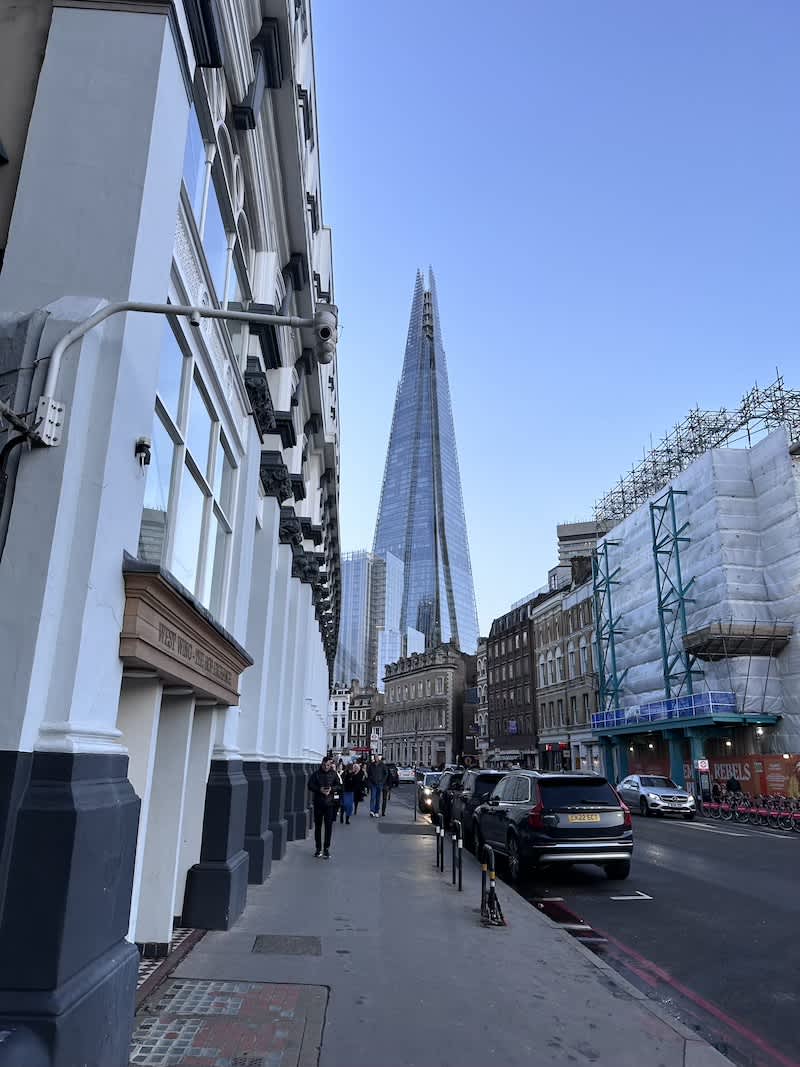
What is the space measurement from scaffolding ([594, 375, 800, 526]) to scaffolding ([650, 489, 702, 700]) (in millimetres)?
3951

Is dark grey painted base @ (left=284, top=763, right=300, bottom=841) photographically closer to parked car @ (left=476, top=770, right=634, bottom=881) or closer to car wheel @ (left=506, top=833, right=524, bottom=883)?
car wheel @ (left=506, top=833, right=524, bottom=883)

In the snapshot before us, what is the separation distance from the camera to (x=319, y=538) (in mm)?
21062

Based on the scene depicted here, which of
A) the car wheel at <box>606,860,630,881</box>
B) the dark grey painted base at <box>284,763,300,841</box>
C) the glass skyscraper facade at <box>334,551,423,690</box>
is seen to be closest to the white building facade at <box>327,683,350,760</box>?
the glass skyscraper facade at <box>334,551,423,690</box>

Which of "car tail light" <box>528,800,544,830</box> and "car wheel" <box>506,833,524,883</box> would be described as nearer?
"car tail light" <box>528,800,544,830</box>

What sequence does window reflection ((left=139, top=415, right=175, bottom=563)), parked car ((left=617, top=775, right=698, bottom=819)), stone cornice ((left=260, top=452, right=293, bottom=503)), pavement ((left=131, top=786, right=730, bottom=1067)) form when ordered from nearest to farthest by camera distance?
pavement ((left=131, top=786, right=730, bottom=1067)) → window reflection ((left=139, top=415, right=175, bottom=563)) → stone cornice ((left=260, top=452, right=293, bottom=503)) → parked car ((left=617, top=775, right=698, bottom=819))

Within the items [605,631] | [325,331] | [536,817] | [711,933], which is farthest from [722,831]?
[605,631]

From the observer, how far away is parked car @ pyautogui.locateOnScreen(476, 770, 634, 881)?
11.9 m

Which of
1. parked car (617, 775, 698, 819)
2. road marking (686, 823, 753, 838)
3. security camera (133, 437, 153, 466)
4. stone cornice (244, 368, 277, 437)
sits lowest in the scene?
road marking (686, 823, 753, 838)

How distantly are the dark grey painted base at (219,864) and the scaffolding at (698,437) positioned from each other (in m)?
38.5

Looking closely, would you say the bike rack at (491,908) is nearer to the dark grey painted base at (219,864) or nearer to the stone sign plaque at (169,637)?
→ the dark grey painted base at (219,864)

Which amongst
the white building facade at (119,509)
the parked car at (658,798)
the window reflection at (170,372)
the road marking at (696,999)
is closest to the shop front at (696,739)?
the parked car at (658,798)

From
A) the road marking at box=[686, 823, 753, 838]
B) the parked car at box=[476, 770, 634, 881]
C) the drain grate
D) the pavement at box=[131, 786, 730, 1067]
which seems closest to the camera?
the pavement at box=[131, 786, 730, 1067]

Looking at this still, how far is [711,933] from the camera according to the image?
8.94 meters

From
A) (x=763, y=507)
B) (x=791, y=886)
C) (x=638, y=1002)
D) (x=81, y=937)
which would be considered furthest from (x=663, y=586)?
(x=81, y=937)
